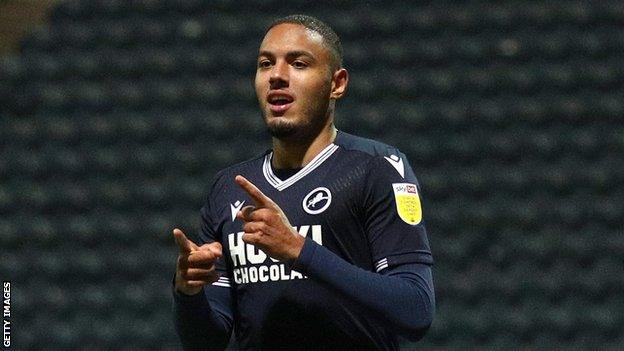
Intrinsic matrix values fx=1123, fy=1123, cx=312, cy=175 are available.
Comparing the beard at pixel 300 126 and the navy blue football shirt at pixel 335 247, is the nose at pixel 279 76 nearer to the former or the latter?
the beard at pixel 300 126

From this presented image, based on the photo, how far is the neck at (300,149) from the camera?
6.98 ft

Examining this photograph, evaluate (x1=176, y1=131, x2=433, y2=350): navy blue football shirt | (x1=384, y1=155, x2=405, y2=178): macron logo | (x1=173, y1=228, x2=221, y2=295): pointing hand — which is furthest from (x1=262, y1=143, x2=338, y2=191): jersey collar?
(x1=173, y1=228, x2=221, y2=295): pointing hand

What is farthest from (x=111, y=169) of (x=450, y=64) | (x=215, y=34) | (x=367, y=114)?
(x=450, y=64)

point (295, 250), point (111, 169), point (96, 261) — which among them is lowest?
point (96, 261)

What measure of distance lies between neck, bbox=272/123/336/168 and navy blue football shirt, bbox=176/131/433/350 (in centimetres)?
3

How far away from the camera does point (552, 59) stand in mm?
4816

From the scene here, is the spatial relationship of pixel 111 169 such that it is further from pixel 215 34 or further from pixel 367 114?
pixel 367 114

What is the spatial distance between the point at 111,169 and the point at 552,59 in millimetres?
1974

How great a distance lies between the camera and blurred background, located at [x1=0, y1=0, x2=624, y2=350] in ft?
15.2

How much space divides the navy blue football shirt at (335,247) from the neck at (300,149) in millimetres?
27

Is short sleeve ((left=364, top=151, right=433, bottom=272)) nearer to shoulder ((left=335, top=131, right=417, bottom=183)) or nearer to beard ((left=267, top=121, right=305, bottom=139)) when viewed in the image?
shoulder ((left=335, top=131, right=417, bottom=183))

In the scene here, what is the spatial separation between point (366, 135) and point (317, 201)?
2.77m

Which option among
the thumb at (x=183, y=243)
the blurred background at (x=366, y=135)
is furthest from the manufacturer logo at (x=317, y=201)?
the blurred background at (x=366, y=135)

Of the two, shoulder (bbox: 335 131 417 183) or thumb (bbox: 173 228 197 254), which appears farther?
shoulder (bbox: 335 131 417 183)
